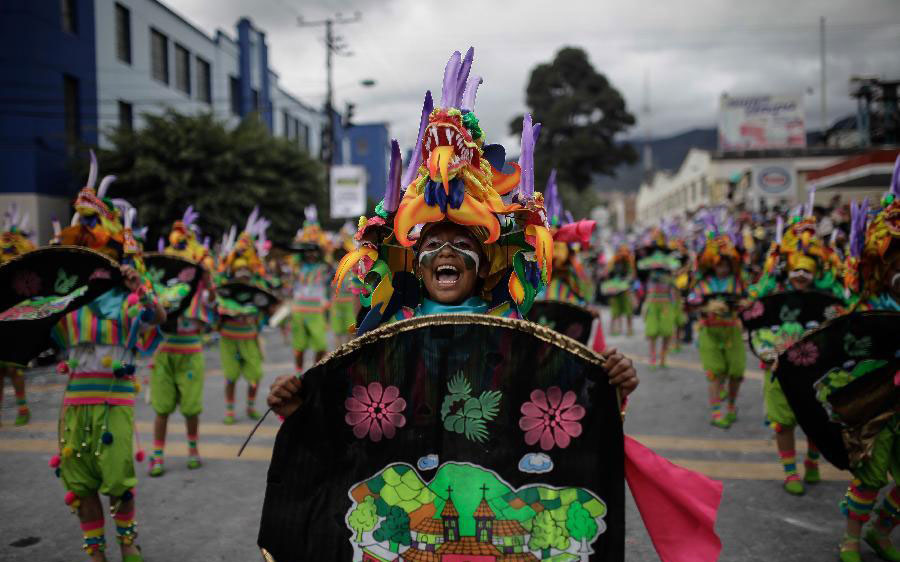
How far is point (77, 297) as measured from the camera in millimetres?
4250

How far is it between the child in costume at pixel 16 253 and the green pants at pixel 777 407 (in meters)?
8.02

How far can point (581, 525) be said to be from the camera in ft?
7.94

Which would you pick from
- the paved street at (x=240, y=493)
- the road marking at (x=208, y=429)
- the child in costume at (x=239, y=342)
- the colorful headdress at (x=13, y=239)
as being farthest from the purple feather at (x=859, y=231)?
the colorful headdress at (x=13, y=239)

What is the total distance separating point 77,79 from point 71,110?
3.07 feet

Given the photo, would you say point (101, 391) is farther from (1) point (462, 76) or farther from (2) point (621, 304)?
(2) point (621, 304)

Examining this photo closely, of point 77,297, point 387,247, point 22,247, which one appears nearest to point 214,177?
point 22,247

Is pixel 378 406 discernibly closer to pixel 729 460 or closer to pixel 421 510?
pixel 421 510

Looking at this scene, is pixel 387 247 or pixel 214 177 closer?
pixel 387 247

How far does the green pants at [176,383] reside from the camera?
21.4 feet

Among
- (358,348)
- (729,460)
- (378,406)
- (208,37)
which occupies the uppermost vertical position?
(208,37)

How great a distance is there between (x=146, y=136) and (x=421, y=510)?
2006 centimetres

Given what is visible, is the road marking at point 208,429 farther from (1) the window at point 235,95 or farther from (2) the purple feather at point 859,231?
(1) the window at point 235,95

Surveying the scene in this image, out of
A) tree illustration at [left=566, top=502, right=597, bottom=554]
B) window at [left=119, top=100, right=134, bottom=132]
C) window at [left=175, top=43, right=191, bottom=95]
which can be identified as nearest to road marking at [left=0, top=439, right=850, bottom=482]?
tree illustration at [left=566, top=502, right=597, bottom=554]

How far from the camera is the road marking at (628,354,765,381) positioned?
1119 centimetres
